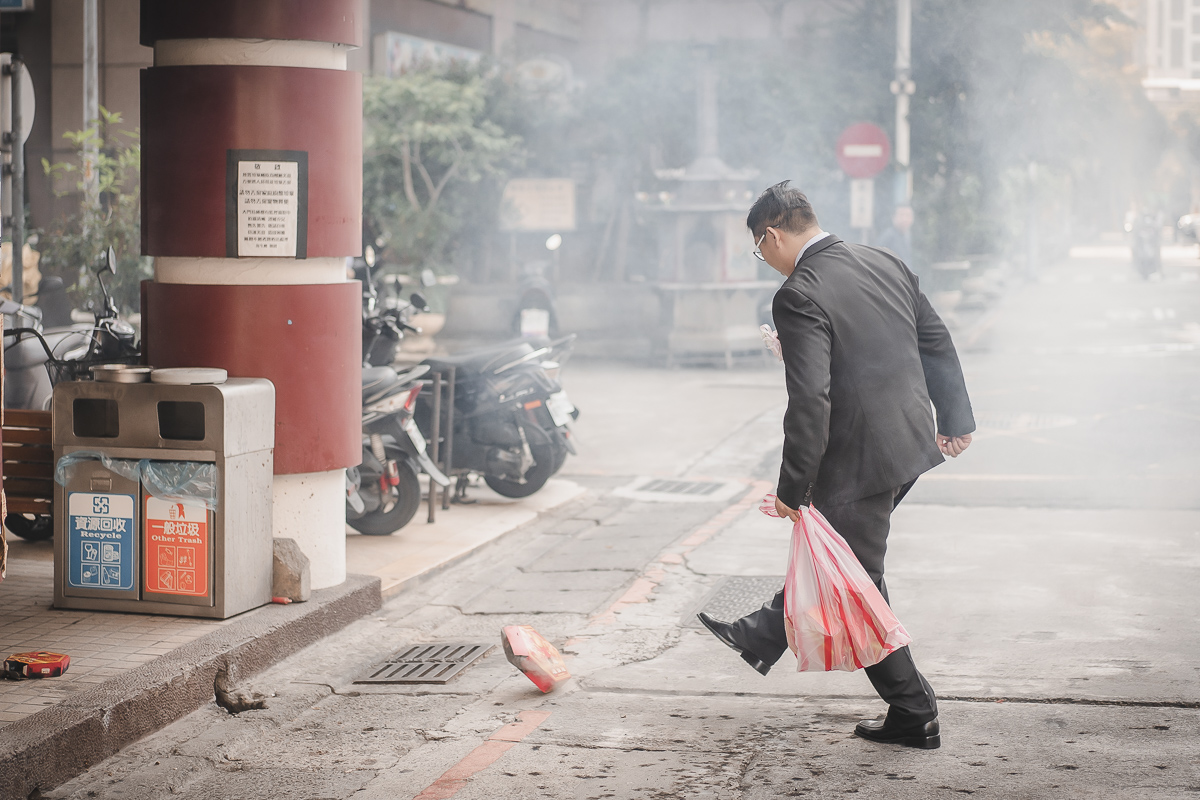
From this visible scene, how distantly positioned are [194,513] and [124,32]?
17773 mm

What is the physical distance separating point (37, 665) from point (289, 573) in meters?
1.23

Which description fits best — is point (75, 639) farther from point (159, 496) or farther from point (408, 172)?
point (408, 172)

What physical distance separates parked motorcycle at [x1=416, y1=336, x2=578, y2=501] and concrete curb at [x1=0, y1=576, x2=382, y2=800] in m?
2.70

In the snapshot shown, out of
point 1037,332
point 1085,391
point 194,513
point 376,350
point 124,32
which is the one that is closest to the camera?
point 194,513

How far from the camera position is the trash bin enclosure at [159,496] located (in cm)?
544

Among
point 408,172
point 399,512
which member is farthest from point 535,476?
point 408,172

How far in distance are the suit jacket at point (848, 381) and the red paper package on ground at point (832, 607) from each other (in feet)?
0.48

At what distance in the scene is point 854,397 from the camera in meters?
4.34

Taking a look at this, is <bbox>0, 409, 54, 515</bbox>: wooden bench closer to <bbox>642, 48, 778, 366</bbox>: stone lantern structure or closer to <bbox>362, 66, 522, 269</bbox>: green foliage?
<bbox>642, 48, 778, 366</bbox>: stone lantern structure

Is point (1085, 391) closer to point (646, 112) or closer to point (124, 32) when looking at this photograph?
point (646, 112)

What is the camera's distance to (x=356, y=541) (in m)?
7.71

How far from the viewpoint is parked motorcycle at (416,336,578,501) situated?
8.73m

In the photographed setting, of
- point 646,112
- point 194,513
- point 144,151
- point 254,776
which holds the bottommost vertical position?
point 254,776

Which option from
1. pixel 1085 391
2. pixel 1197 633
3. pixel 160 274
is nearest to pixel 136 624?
pixel 160 274
